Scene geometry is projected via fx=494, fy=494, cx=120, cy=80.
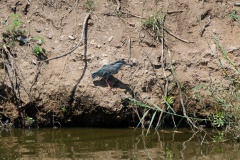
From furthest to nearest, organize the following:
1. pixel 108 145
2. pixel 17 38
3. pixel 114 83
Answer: pixel 17 38
pixel 114 83
pixel 108 145

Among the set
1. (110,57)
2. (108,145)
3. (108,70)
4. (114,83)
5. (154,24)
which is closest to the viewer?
(108,145)

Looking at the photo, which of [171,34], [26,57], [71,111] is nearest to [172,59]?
[171,34]

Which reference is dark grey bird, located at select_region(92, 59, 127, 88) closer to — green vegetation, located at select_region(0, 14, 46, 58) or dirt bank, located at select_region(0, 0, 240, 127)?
dirt bank, located at select_region(0, 0, 240, 127)

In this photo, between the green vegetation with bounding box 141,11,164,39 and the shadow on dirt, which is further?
the green vegetation with bounding box 141,11,164,39

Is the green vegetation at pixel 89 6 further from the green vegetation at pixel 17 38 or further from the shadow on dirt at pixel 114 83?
the shadow on dirt at pixel 114 83

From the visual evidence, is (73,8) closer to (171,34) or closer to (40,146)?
(171,34)

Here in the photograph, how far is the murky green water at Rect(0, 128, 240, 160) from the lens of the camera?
5.70m

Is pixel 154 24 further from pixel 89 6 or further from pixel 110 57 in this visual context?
pixel 89 6

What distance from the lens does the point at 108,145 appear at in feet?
20.2

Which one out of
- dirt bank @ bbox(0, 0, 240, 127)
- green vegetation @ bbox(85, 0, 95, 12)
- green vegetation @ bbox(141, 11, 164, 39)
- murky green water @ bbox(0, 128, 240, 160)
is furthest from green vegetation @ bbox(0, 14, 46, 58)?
green vegetation @ bbox(141, 11, 164, 39)

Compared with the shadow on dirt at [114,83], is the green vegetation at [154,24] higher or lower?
higher

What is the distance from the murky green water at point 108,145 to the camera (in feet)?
18.7

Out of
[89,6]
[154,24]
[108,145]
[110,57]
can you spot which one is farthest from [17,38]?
[108,145]

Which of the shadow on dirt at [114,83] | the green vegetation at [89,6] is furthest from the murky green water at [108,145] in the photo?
the green vegetation at [89,6]
